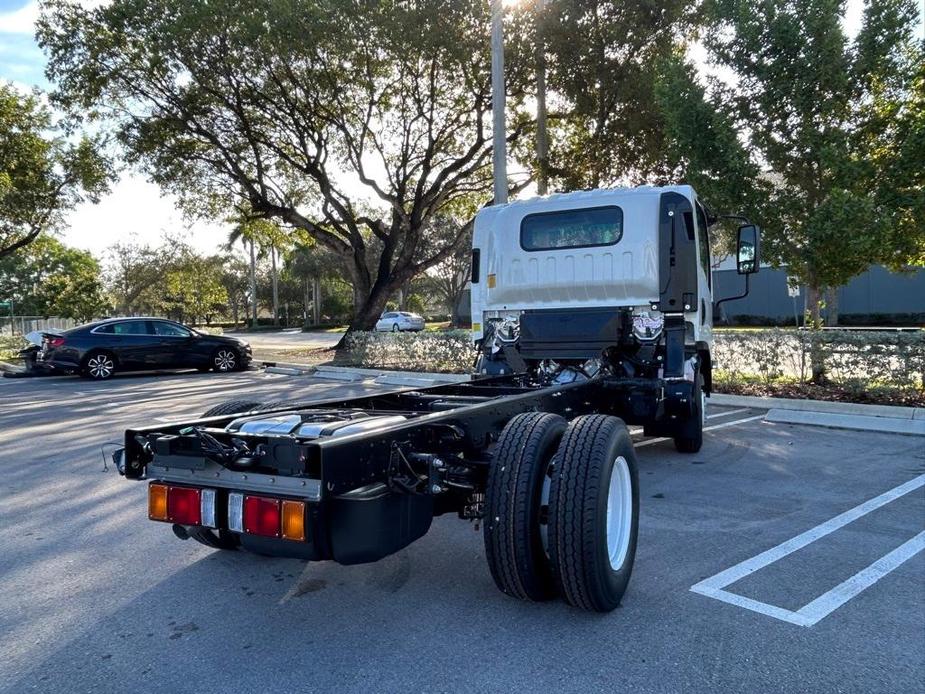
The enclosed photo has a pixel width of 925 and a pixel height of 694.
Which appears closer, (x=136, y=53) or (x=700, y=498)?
(x=700, y=498)

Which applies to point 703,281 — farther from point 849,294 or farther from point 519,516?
point 849,294

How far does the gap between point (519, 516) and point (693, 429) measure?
4295 millimetres

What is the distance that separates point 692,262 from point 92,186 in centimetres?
2137

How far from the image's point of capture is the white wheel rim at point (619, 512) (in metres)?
3.68

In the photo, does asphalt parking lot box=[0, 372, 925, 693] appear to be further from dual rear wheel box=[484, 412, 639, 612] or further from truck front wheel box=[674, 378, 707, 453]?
truck front wheel box=[674, 378, 707, 453]

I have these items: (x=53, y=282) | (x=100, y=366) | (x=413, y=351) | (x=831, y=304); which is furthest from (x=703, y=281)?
(x=53, y=282)

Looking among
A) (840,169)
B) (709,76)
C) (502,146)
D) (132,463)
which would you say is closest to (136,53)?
(502,146)

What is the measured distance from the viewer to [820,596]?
369cm

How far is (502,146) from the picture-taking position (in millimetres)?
13172

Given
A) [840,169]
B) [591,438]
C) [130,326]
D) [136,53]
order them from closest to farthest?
1. [591,438]
2. [840,169]
3. [130,326]
4. [136,53]

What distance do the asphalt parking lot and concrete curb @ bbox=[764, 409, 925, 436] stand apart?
2.69 metres

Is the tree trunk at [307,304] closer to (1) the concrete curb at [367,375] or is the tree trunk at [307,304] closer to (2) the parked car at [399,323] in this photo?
(2) the parked car at [399,323]

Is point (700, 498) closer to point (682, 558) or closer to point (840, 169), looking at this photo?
point (682, 558)

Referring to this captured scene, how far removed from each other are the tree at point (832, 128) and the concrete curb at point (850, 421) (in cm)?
163
